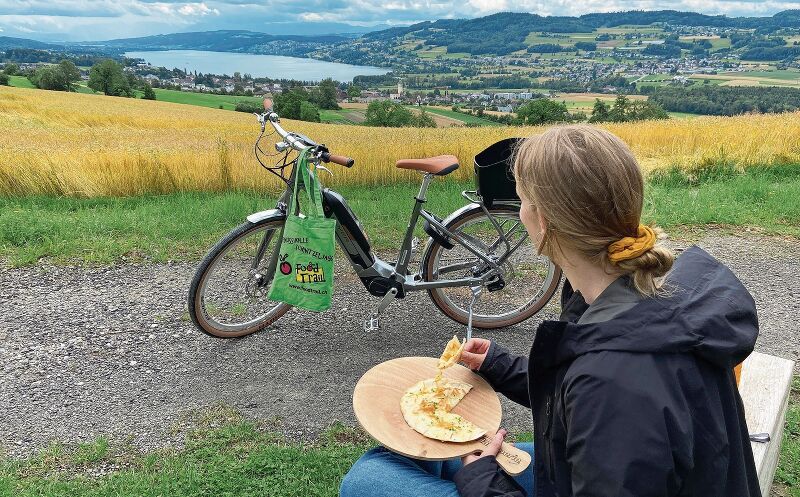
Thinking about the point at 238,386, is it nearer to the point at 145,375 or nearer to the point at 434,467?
the point at 145,375

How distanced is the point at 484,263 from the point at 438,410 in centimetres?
211

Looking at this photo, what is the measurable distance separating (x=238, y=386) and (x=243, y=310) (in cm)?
74

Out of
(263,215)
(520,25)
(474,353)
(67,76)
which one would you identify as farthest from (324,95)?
(520,25)

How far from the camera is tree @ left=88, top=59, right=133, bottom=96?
51844mm

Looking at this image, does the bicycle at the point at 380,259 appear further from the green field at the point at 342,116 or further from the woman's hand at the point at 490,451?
the green field at the point at 342,116

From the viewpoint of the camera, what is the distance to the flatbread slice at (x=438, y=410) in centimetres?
195

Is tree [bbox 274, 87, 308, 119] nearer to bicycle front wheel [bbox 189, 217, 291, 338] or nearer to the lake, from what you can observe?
the lake

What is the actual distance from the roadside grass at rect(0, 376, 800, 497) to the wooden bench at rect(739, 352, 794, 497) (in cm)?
55

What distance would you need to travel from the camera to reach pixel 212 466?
9.18 ft

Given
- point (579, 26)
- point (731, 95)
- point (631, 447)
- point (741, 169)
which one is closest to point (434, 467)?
point (631, 447)

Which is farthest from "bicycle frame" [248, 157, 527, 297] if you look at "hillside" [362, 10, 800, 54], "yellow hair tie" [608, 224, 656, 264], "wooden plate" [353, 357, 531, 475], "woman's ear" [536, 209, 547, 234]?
"hillside" [362, 10, 800, 54]

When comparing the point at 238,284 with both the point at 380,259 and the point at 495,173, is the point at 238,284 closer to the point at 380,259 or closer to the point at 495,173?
the point at 380,259

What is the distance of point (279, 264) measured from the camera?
352 centimetres

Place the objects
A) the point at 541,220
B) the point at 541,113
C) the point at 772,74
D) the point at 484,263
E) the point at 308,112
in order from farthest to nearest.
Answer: the point at 772,74 → the point at 308,112 → the point at 541,113 → the point at 484,263 → the point at 541,220
